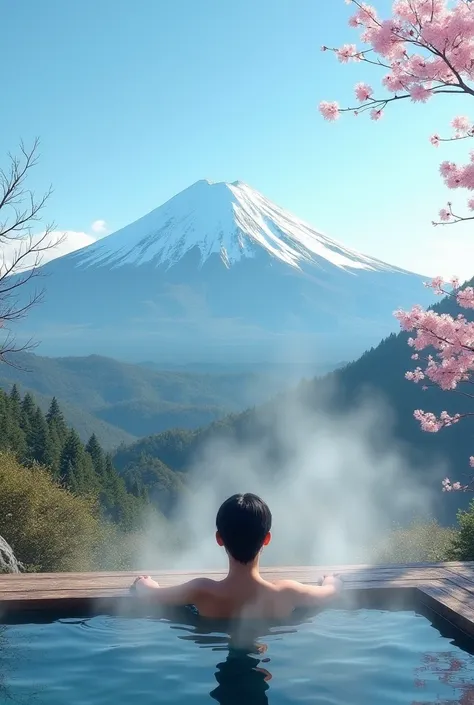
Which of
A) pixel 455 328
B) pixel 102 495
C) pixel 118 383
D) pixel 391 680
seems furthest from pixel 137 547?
pixel 118 383

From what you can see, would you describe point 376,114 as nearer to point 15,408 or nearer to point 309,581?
point 309,581

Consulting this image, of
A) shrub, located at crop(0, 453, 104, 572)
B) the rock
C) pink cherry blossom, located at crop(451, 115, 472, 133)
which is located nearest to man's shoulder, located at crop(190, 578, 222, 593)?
the rock

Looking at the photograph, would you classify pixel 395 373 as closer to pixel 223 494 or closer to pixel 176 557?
pixel 223 494

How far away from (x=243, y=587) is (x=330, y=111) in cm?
491

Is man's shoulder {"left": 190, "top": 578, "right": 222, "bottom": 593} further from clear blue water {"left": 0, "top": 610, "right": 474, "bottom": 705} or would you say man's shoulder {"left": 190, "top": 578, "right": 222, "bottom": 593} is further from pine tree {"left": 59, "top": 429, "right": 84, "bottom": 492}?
pine tree {"left": 59, "top": 429, "right": 84, "bottom": 492}

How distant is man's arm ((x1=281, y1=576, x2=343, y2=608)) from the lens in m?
3.82

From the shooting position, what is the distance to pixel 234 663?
3.40m

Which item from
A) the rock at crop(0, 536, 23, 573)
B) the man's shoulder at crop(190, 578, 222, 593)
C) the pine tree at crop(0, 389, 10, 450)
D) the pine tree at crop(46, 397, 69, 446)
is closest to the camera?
the man's shoulder at crop(190, 578, 222, 593)

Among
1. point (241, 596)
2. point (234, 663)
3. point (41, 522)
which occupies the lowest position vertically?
point (41, 522)

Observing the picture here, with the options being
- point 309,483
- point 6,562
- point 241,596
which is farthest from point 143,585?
point 309,483

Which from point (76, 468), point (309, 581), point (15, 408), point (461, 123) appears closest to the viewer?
point (309, 581)

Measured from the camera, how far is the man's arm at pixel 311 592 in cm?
382

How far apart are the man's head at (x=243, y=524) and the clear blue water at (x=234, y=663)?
560 mm

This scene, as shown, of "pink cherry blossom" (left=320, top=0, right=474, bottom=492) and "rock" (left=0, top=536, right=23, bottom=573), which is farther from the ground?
"pink cherry blossom" (left=320, top=0, right=474, bottom=492)
